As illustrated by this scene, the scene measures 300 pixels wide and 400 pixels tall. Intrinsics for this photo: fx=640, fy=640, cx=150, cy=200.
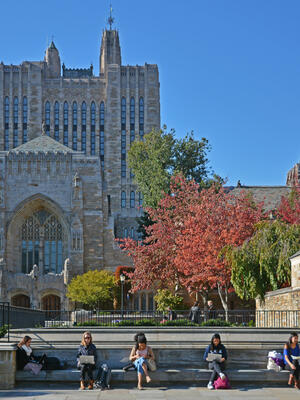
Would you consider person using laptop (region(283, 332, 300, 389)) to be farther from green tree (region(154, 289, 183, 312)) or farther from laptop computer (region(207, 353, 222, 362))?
green tree (region(154, 289, 183, 312))

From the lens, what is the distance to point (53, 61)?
3595 inches

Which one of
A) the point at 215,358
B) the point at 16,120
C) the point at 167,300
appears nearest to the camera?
the point at 215,358

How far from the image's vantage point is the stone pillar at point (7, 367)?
14.4 meters

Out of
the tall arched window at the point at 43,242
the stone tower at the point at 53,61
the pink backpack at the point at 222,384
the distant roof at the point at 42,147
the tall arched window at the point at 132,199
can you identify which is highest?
the stone tower at the point at 53,61

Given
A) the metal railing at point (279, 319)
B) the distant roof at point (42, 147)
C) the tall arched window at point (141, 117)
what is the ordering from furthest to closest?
the tall arched window at point (141, 117), the distant roof at point (42, 147), the metal railing at point (279, 319)

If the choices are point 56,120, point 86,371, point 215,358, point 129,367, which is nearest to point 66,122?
point 56,120

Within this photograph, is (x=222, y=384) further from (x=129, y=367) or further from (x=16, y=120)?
(x=16, y=120)

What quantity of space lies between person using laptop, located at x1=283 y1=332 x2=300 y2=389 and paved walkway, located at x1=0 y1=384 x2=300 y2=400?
329mm

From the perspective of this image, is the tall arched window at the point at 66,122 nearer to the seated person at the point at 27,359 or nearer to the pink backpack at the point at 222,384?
the seated person at the point at 27,359

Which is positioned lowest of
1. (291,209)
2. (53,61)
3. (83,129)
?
(291,209)

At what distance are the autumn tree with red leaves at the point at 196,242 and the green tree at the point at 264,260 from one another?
2.77 m

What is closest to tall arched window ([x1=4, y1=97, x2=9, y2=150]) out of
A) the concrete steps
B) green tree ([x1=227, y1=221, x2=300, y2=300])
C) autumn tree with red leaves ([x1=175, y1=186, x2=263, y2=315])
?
autumn tree with red leaves ([x1=175, y1=186, x2=263, y2=315])

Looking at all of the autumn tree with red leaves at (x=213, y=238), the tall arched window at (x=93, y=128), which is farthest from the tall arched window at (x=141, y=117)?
the autumn tree with red leaves at (x=213, y=238)

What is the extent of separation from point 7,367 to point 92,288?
1259 inches
